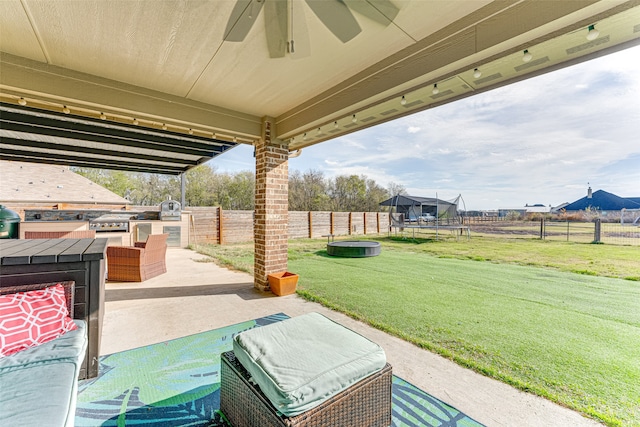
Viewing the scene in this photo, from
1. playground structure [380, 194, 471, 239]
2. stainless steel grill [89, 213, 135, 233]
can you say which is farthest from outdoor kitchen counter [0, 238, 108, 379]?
playground structure [380, 194, 471, 239]

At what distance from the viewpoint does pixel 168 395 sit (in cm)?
192

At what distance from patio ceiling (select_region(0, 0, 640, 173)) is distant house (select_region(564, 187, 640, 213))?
5398 mm

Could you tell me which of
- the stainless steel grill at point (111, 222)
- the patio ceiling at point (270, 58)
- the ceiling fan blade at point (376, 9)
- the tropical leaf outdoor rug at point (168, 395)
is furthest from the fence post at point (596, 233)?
the stainless steel grill at point (111, 222)

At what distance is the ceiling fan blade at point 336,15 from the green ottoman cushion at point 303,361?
7.25ft

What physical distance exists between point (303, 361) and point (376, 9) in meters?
2.41

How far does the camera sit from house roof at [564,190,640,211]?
5259 mm

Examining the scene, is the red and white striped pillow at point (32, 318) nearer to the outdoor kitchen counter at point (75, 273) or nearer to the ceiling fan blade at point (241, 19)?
the outdoor kitchen counter at point (75, 273)

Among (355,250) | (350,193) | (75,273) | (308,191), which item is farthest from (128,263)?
(350,193)

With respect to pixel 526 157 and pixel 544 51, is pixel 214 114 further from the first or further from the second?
pixel 526 157

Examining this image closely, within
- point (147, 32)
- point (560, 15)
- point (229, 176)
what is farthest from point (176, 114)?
point (229, 176)

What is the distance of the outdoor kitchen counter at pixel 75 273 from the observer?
6.16 ft

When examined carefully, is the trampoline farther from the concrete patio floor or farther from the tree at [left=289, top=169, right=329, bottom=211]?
the tree at [left=289, top=169, right=329, bottom=211]

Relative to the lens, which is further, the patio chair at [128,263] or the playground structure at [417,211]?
the playground structure at [417,211]

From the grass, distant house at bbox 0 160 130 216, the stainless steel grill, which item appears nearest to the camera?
the grass
